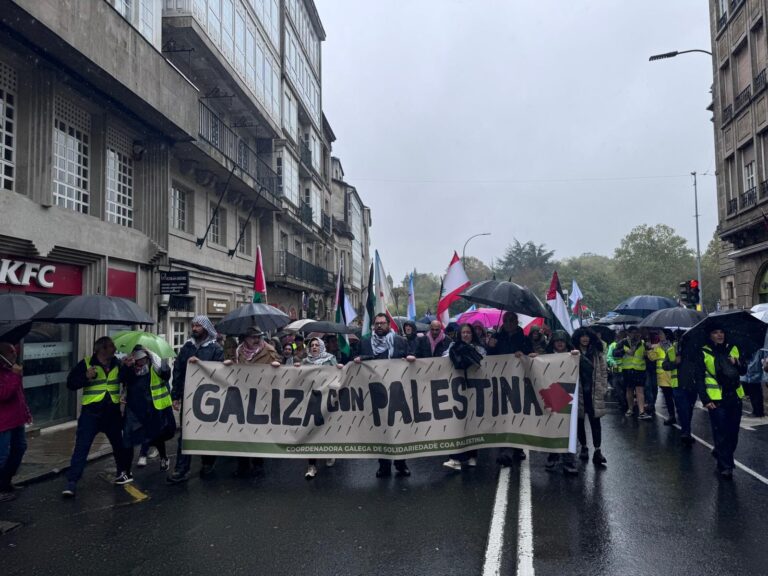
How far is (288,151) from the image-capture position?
78.9 feet

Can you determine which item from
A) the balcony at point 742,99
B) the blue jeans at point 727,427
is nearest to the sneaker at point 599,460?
the blue jeans at point 727,427

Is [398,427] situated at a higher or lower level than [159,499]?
higher

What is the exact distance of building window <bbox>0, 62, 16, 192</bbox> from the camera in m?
9.72

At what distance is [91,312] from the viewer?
627cm

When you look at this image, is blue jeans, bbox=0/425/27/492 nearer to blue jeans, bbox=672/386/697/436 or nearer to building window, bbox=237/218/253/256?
blue jeans, bbox=672/386/697/436

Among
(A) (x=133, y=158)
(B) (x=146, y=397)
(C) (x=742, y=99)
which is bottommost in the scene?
(B) (x=146, y=397)

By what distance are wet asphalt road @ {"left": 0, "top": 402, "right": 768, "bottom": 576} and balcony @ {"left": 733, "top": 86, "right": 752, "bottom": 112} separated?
17.8 meters

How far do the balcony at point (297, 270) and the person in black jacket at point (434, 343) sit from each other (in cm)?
1653

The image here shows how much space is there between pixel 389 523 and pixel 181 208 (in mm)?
13610

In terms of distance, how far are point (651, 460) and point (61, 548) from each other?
6500 millimetres

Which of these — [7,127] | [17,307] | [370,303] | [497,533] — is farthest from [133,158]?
[497,533]

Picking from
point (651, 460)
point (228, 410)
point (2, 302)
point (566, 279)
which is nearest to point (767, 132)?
point (651, 460)

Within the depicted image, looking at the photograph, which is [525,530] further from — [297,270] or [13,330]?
[297,270]

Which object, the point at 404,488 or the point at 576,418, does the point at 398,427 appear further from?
the point at 576,418
